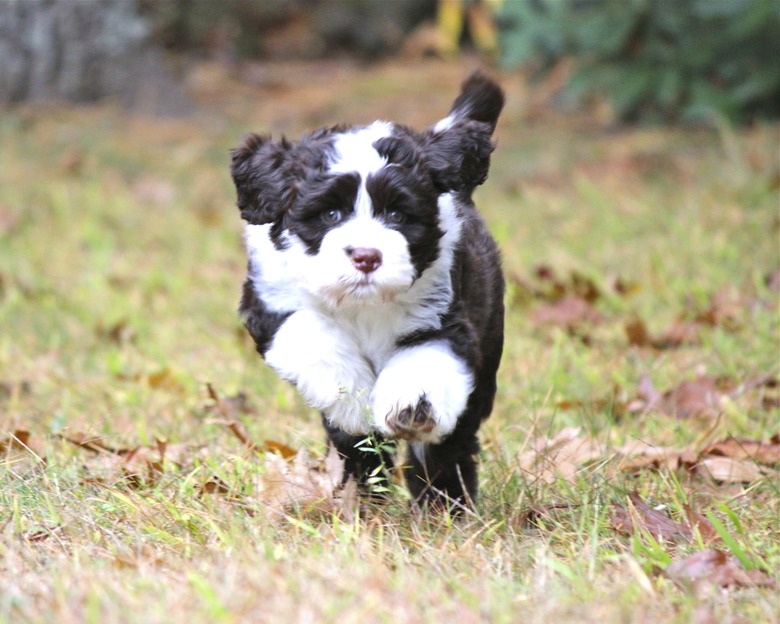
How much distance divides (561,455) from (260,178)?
1.39 m

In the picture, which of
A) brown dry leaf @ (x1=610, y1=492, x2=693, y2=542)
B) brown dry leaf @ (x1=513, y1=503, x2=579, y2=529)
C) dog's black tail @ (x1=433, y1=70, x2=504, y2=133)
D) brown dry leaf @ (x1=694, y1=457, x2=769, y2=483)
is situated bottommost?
brown dry leaf @ (x1=694, y1=457, x2=769, y2=483)

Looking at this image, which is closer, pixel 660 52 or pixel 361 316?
pixel 361 316

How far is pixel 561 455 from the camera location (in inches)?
148

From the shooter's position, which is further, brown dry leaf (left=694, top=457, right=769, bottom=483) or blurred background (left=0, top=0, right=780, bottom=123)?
blurred background (left=0, top=0, right=780, bottom=123)

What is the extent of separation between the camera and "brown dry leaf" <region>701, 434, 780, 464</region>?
3.82 m

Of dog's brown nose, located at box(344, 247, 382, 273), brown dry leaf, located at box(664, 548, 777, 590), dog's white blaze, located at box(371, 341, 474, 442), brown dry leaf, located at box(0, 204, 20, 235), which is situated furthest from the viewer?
brown dry leaf, located at box(0, 204, 20, 235)

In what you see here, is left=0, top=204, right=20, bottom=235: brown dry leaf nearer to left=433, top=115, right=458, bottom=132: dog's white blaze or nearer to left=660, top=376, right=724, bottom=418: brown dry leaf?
left=433, top=115, right=458, bottom=132: dog's white blaze

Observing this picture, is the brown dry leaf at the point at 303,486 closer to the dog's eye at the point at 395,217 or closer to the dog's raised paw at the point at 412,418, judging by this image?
the dog's raised paw at the point at 412,418

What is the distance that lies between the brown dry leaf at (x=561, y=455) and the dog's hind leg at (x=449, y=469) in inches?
6.9

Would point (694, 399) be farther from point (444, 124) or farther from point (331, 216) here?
point (331, 216)

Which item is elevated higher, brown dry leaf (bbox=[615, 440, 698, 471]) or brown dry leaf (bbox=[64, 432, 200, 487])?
brown dry leaf (bbox=[615, 440, 698, 471])

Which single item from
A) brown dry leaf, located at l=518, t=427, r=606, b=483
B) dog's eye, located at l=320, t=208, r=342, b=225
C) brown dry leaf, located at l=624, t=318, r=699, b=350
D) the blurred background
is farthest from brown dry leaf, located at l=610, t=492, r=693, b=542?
the blurred background

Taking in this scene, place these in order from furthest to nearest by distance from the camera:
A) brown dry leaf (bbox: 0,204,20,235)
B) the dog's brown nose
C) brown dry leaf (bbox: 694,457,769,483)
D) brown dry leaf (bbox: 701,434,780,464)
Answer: brown dry leaf (bbox: 0,204,20,235)
brown dry leaf (bbox: 701,434,780,464)
brown dry leaf (bbox: 694,457,769,483)
the dog's brown nose

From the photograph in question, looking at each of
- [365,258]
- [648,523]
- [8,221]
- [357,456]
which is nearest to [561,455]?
[648,523]
